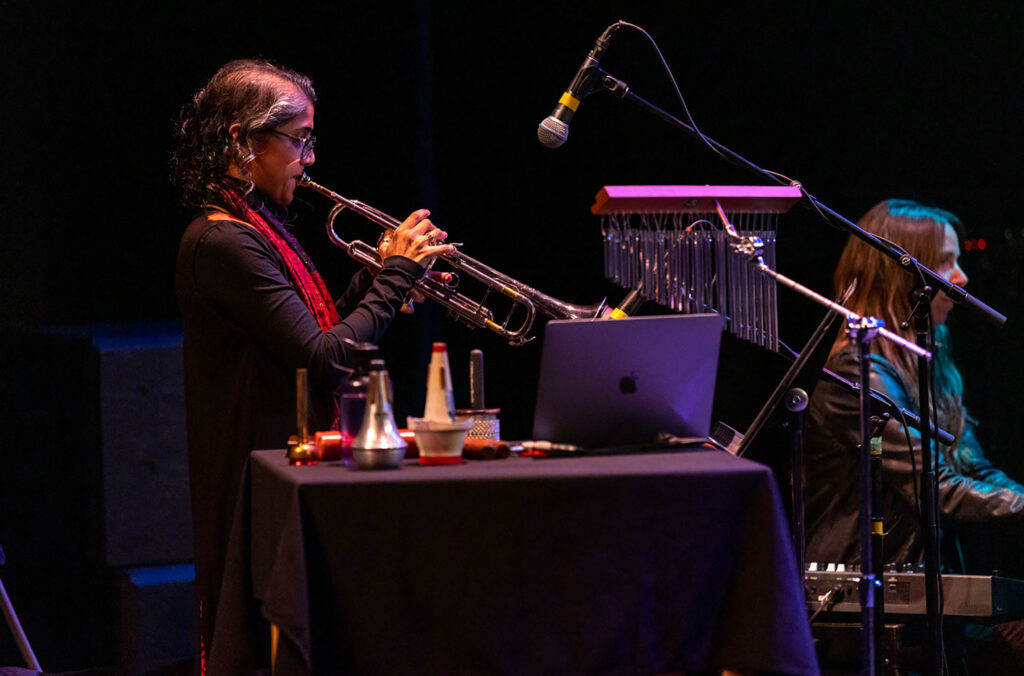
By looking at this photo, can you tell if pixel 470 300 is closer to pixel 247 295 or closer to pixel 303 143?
pixel 303 143

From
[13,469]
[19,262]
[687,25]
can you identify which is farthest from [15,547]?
[687,25]

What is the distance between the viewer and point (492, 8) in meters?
4.08

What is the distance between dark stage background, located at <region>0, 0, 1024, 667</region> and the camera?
157 inches

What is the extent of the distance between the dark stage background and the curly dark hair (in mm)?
1396

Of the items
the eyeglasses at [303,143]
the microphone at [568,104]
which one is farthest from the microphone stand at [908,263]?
the eyeglasses at [303,143]

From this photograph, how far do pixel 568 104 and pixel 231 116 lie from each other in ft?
2.54

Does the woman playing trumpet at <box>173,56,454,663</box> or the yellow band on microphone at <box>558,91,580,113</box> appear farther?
the yellow band on microphone at <box>558,91,580,113</box>

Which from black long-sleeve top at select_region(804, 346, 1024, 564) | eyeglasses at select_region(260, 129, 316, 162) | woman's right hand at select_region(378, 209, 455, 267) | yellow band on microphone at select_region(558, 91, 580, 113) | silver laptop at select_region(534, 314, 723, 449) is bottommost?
black long-sleeve top at select_region(804, 346, 1024, 564)

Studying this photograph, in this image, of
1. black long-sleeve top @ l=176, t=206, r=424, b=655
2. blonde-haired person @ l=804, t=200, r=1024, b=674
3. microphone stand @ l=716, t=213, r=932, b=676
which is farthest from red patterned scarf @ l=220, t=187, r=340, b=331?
blonde-haired person @ l=804, t=200, r=1024, b=674

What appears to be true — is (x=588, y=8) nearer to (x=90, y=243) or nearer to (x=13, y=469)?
(x=90, y=243)

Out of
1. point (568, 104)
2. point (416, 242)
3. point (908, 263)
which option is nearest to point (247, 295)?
point (416, 242)

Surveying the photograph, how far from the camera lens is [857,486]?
3283 mm

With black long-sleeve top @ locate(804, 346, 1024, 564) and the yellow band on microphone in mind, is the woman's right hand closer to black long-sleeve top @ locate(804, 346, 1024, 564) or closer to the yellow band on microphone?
the yellow band on microphone

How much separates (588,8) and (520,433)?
5.14 feet
